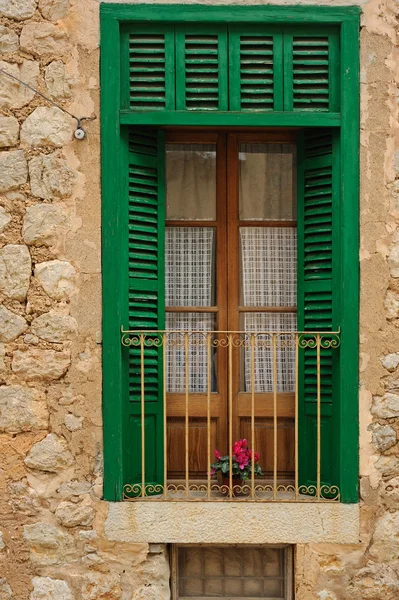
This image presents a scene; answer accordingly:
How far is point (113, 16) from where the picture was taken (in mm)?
5570

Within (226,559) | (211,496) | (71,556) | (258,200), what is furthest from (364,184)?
(71,556)

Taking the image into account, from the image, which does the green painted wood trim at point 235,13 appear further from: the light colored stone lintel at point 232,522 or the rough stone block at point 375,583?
the rough stone block at point 375,583

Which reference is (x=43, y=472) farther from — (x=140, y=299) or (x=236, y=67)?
(x=236, y=67)

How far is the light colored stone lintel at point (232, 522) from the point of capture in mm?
5551

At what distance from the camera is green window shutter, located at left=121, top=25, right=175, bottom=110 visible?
18.5 ft

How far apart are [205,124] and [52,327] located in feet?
5.16

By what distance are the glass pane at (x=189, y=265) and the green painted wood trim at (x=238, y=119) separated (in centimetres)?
74

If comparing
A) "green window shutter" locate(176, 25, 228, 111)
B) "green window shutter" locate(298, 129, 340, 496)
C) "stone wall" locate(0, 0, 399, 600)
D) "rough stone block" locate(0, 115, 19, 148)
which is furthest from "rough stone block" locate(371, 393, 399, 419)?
"rough stone block" locate(0, 115, 19, 148)

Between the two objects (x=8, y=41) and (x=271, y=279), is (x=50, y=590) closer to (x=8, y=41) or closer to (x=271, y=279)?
(x=271, y=279)

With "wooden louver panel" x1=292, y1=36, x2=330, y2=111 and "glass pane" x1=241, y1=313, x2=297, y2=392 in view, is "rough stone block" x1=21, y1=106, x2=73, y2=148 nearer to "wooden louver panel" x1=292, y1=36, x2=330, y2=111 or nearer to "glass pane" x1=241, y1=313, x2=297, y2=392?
"wooden louver panel" x1=292, y1=36, x2=330, y2=111

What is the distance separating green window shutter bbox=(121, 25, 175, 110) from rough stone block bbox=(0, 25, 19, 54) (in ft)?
2.15

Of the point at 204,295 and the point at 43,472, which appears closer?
the point at 43,472

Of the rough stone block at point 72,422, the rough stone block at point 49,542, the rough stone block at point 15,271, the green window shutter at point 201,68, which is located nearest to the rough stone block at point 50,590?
the rough stone block at point 49,542

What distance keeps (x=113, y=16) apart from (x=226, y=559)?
349cm
